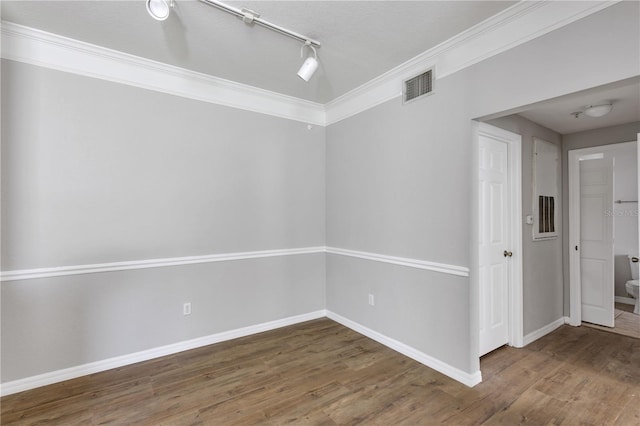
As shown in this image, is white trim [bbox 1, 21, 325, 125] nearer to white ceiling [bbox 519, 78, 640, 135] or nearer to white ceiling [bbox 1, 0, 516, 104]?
white ceiling [bbox 1, 0, 516, 104]

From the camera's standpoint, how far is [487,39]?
222 cm

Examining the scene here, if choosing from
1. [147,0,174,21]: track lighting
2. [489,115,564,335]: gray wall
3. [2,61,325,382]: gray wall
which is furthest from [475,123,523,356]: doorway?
[147,0,174,21]: track lighting

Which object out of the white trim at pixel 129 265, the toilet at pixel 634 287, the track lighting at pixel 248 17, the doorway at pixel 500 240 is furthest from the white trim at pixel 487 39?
the toilet at pixel 634 287

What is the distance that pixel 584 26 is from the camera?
1743mm

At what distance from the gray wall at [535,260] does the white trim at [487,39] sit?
787mm

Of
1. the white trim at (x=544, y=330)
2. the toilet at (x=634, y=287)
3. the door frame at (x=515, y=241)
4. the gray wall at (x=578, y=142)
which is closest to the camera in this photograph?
the door frame at (x=515, y=241)

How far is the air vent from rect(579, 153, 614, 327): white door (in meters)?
2.71

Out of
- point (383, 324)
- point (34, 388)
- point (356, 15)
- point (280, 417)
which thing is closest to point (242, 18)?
point (356, 15)

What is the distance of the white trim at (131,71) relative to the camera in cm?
232

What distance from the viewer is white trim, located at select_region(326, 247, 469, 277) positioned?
8.05 feet

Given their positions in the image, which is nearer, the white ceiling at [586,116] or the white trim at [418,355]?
the white trim at [418,355]

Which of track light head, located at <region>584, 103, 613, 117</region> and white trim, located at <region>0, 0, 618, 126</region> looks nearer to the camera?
white trim, located at <region>0, 0, 618, 126</region>

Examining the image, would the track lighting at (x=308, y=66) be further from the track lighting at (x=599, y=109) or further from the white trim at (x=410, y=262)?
the track lighting at (x=599, y=109)

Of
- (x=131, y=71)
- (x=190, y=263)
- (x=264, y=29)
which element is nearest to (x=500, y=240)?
(x=264, y=29)
